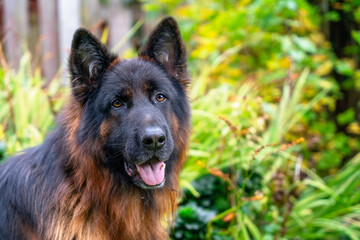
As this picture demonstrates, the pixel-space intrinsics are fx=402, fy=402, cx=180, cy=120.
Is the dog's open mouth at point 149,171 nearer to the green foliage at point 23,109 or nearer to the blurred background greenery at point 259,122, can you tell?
the blurred background greenery at point 259,122

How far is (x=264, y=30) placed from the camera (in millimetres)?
5539

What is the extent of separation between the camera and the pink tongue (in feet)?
9.24

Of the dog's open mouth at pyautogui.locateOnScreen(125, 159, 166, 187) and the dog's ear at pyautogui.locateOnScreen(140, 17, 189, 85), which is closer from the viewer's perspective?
the dog's open mouth at pyautogui.locateOnScreen(125, 159, 166, 187)

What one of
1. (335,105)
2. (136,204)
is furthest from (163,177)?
(335,105)

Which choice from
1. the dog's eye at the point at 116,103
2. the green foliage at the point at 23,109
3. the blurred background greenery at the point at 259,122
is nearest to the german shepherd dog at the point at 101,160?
the dog's eye at the point at 116,103

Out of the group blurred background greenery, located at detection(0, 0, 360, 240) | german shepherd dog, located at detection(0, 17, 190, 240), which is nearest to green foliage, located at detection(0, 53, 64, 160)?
blurred background greenery, located at detection(0, 0, 360, 240)

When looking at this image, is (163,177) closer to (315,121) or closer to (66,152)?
(66,152)

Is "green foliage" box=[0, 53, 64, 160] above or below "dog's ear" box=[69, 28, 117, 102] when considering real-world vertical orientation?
below

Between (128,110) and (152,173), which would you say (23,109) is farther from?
(152,173)

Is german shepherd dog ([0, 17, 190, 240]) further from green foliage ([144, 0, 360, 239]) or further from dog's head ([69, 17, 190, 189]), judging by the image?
green foliage ([144, 0, 360, 239])

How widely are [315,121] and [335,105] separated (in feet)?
1.72

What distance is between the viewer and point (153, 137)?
265cm

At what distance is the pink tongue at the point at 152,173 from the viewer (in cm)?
282

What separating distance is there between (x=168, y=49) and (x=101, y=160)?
1.03m
